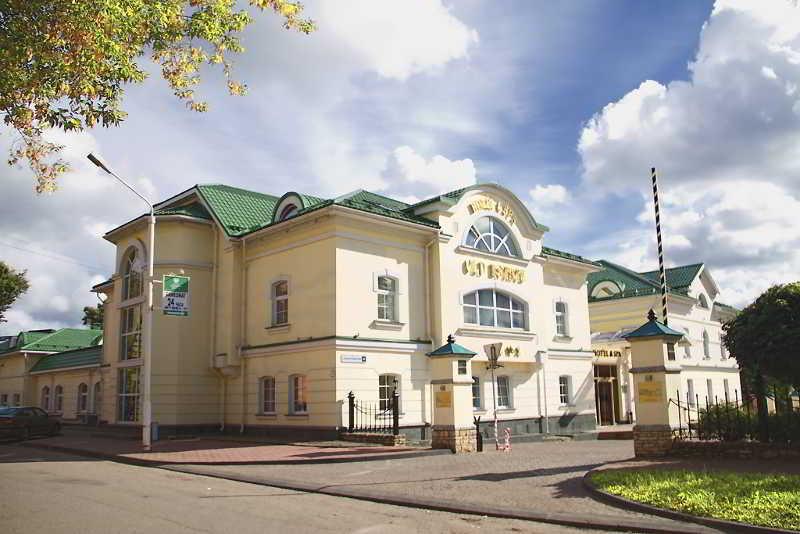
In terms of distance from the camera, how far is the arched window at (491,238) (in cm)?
2459

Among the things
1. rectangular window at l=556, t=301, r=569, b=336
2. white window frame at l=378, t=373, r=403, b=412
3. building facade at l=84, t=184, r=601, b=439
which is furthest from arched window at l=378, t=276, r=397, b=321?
rectangular window at l=556, t=301, r=569, b=336

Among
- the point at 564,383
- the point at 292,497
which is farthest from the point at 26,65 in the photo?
the point at 564,383

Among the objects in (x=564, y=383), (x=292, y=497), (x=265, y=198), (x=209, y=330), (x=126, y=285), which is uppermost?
(x=265, y=198)

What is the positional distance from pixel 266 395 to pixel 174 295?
5915 mm

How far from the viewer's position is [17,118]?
11305mm

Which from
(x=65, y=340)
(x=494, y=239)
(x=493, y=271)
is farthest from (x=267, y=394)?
(x=65, y=340)

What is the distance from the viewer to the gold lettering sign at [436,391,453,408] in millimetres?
17302

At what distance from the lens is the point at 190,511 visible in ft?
30.6

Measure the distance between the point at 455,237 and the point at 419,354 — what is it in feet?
14.7

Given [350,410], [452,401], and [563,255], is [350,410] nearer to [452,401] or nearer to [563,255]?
[452,401]

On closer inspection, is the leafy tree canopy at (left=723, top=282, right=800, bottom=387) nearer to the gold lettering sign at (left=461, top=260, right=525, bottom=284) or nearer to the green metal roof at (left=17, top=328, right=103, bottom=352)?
the gold lettering sign at (left=461, top=260, right=525, bottom=284)

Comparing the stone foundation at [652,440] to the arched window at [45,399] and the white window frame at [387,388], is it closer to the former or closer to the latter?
the white window frame at [387,388]

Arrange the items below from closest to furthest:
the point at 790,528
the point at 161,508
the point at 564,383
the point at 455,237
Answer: the point at 790,528 → the point at 161,508 → the point at 455,237 → the point at 564,383

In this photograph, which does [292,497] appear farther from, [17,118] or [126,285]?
[126,285]
